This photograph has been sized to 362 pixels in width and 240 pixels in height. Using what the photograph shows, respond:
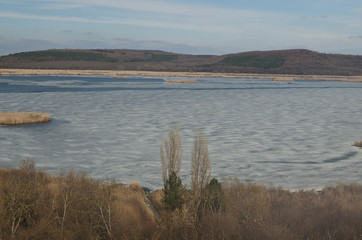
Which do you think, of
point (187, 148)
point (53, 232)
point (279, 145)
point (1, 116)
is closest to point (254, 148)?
point (279, 145)

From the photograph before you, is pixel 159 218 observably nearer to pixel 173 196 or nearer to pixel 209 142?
pixel 173 196

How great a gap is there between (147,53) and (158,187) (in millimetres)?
191595

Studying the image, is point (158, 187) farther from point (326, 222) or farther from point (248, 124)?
point (248, 124)

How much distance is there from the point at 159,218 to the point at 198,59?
19010cm

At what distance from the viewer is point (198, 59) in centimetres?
19588

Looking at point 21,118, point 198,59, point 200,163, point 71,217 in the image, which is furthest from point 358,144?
point 198,59

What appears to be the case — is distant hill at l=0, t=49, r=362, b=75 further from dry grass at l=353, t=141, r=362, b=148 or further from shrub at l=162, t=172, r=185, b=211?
shrub at l=162, t=172, r=185, b=211

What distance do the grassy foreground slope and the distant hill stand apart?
12513cm

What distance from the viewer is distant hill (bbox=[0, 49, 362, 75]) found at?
13688 centimetres

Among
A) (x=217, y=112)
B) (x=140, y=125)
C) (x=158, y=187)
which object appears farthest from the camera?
(x=217, y=112)

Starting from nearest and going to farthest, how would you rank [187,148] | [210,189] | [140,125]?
[210,189], [187,148], [140,125]

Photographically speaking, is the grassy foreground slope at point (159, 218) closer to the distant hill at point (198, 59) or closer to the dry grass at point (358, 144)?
the dry grass at point (358, 144)

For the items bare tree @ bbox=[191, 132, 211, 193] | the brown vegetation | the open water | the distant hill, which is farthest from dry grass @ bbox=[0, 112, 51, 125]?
the distant hill

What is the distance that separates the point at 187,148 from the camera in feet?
52.6
